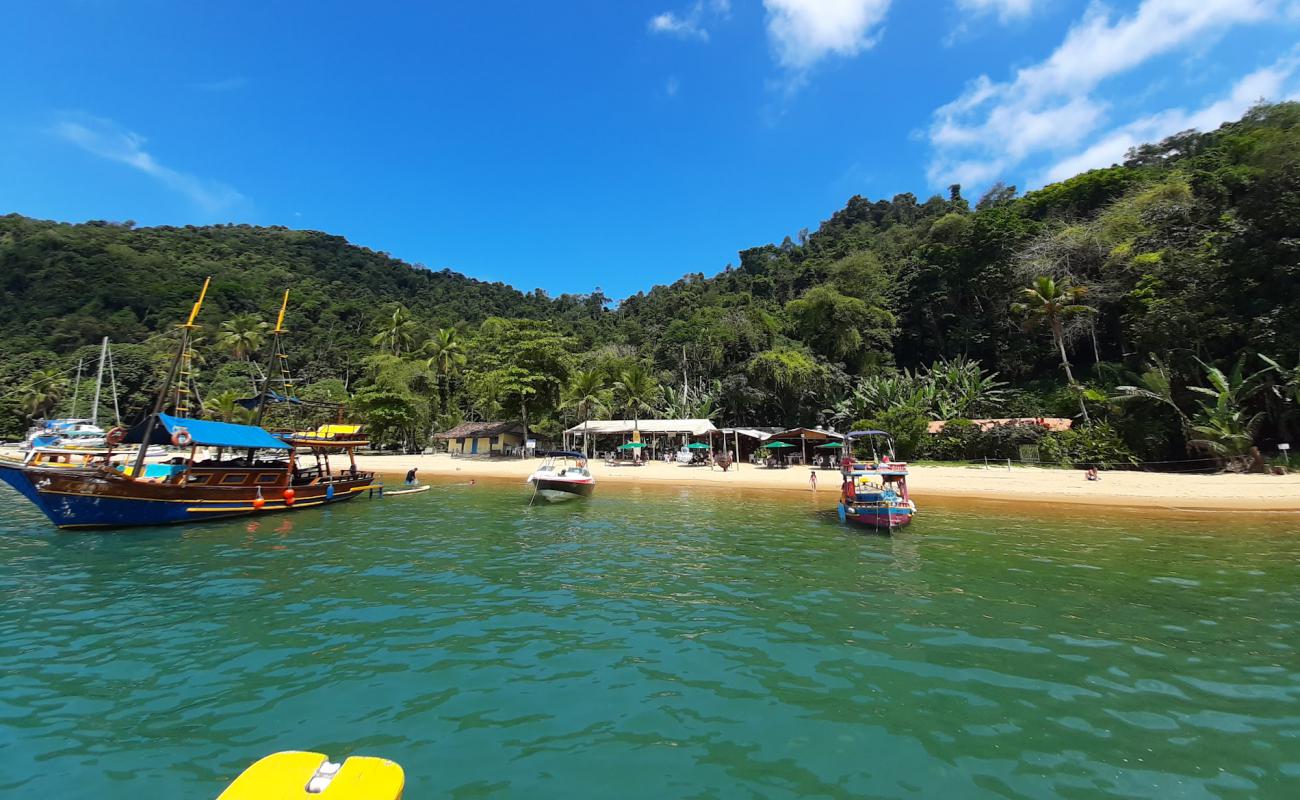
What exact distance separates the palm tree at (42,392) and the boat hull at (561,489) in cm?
6863

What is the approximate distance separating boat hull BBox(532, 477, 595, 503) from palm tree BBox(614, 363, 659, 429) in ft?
68.4

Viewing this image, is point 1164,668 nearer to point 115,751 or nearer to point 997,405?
point 115,751

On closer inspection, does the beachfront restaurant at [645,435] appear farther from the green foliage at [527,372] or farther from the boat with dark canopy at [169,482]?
the boat with dark canopy at [169,482]

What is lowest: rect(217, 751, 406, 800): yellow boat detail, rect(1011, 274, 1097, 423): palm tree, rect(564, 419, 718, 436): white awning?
rect(217, 751, 406, 800): yellow boat detail

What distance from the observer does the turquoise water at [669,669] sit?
5.14 m

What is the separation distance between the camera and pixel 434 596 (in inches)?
426

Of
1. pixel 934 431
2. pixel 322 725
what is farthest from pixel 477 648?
pixel 934 431

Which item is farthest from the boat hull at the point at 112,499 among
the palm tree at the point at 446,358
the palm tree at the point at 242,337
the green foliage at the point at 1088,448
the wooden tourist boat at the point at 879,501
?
the palm tree at the point at 242,337

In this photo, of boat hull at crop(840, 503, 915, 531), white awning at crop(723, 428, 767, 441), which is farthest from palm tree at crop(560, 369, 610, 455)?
boat hull at crop(840, 503, 915, 531)

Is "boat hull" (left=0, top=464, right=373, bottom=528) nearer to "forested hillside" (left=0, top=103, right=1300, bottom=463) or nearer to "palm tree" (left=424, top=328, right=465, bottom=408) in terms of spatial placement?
"forested hillside" (left=0, top=103, right=1300, bottom=463)

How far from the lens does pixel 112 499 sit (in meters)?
17.5

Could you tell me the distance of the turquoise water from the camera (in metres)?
5.14

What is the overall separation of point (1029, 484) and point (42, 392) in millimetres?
92456

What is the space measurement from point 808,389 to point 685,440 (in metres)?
13.3
